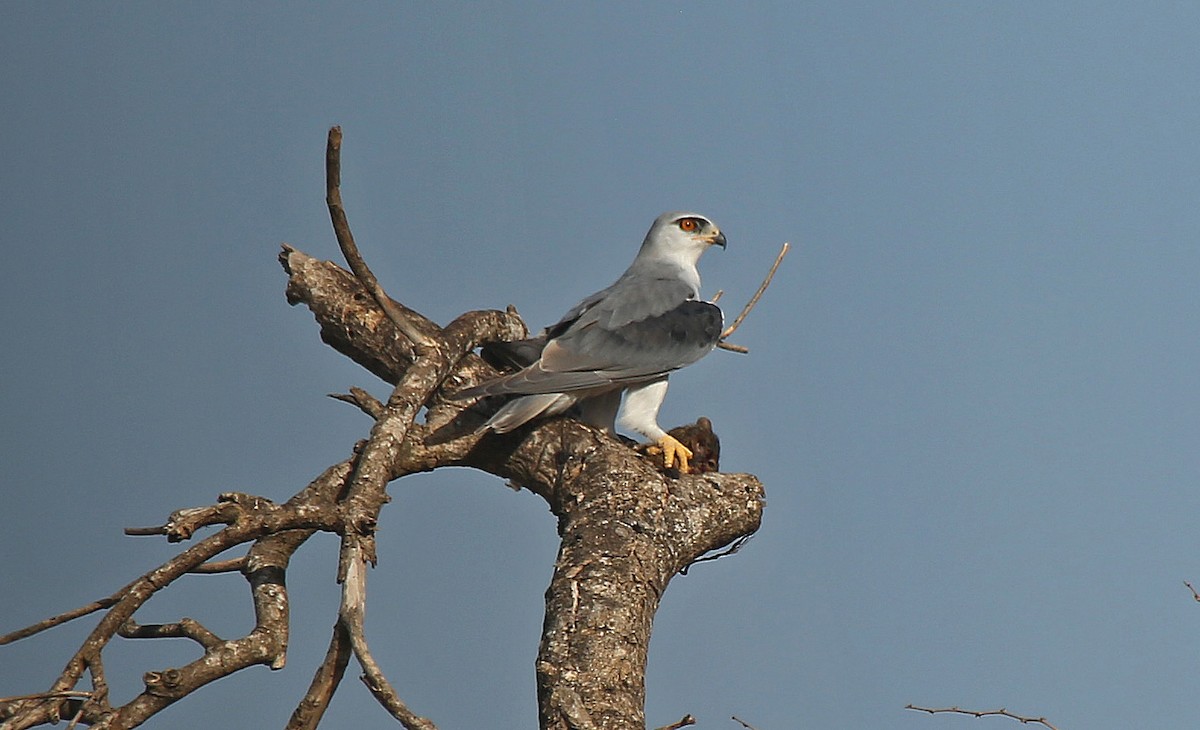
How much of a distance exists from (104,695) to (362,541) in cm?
90

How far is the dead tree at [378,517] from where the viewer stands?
12.0ft

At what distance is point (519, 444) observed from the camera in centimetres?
523

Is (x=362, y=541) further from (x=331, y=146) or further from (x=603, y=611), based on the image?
(x=331, y=146)

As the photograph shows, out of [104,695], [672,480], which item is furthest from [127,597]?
[672,480]

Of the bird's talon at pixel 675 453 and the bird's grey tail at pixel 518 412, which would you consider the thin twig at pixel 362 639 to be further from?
the bird's talon at pixel 675 453

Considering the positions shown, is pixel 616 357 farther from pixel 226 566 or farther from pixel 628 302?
pixel 226 566

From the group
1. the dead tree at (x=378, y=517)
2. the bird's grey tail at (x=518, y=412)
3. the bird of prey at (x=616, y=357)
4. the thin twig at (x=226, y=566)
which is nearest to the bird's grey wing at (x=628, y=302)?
the bird of prey at (x=616, y=357)

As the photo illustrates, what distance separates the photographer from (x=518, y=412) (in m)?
5.08

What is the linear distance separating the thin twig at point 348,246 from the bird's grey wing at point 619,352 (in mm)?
472

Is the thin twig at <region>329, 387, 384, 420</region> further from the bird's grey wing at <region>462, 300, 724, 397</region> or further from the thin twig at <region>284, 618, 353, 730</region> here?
the thin twig at <region>284, 618, 353, 730</region>

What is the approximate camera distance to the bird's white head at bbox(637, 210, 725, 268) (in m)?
7.04

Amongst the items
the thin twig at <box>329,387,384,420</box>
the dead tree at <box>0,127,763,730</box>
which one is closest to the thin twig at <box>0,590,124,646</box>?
the dead tree at <box>0,127,763,730</box>

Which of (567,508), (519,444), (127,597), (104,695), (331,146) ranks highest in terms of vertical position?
(331,146)

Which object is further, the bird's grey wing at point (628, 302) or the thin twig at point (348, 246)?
the bird's grey wing at point (628, 302)
